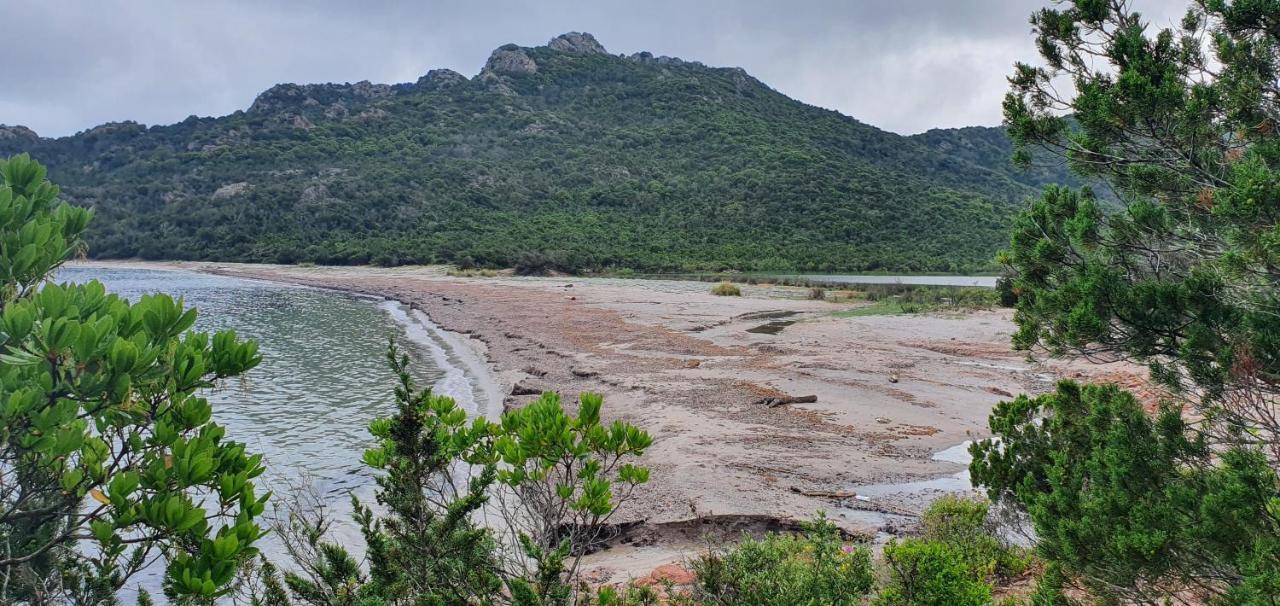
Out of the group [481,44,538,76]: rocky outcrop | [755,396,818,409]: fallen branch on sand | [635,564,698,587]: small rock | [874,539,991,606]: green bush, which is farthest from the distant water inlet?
[481,44,538,76]: rocky outcrop

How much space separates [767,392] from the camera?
11539 mm

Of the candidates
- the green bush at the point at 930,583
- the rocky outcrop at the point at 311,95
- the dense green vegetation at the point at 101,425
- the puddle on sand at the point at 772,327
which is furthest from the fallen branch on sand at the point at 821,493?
the rocky outcrop at the point at 311,95

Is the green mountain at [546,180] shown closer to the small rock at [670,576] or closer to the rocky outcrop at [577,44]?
the rocky outcrop at [577,44]

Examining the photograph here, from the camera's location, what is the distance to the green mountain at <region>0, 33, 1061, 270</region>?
64750mm

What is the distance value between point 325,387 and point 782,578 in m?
13.0

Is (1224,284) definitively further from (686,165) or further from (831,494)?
(686,165)

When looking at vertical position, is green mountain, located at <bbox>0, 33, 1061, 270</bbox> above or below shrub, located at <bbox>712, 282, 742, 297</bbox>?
above

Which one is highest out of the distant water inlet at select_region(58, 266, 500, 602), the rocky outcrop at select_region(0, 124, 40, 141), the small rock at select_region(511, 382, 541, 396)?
the rocky outcrop at select_region(0, 124, 40, 141)

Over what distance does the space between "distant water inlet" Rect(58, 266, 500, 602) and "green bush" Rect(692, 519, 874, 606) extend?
2012 millimetres

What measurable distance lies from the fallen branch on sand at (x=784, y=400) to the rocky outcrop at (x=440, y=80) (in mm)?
129300

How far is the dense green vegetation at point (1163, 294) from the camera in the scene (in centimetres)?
256

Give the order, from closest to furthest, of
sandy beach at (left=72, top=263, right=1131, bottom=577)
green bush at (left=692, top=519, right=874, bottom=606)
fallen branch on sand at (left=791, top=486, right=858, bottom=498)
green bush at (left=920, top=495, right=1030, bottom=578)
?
green bush at (left=692, top=519, right=874, bottom=606) < green bush at (left=920, top=495, right=1030, bottom=578) < sandy beach at (left=72, top=263, right=1131, bottom=577) < fallen branch on sand at (left=791, top=486, right=858, bottom=498)

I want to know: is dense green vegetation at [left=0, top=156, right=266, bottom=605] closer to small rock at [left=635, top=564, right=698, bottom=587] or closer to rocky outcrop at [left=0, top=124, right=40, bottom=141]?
small rock at [left=635, top=564, right=698, bottom=587]

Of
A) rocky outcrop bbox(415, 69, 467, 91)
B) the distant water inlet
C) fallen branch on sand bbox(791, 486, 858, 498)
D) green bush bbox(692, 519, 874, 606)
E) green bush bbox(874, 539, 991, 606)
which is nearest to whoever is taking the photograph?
green bush bbox(692, 519, 874, 606)
